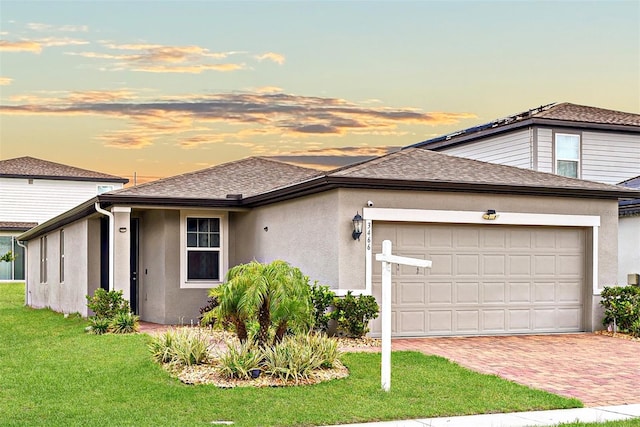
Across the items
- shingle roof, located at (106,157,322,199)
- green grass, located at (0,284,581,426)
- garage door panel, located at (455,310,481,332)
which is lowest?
green grass, located at (0,284,581,426)

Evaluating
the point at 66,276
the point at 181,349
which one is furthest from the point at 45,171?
the point at 181,349

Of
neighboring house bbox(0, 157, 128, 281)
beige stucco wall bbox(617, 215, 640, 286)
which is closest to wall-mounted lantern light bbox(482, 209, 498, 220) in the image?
beige stucco wall bbox(617, 215, 640, 286)

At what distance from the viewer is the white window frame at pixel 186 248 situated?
18312 millimetres

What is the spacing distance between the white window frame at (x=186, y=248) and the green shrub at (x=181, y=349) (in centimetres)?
623

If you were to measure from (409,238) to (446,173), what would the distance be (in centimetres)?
152

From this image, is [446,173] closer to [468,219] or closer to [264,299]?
[468,219]

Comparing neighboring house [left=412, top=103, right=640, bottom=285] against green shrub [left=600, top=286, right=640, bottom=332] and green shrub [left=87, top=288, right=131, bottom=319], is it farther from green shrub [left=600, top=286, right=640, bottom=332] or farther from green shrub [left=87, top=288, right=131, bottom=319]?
green shrub [left=87, top=288, right=131, bottom=319]

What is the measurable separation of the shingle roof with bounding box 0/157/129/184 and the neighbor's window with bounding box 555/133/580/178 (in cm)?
2653

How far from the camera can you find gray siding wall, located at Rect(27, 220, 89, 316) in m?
19.7

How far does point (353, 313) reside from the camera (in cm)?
1410

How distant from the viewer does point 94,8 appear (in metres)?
21.4

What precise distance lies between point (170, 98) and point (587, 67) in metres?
12.3

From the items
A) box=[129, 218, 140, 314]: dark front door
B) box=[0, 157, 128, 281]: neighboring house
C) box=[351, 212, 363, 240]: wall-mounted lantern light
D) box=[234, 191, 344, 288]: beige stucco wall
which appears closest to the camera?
box=[351, 212, 363, 240]: wall-mounted lantern light

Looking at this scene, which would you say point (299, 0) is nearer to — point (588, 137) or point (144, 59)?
point (144, 59)
